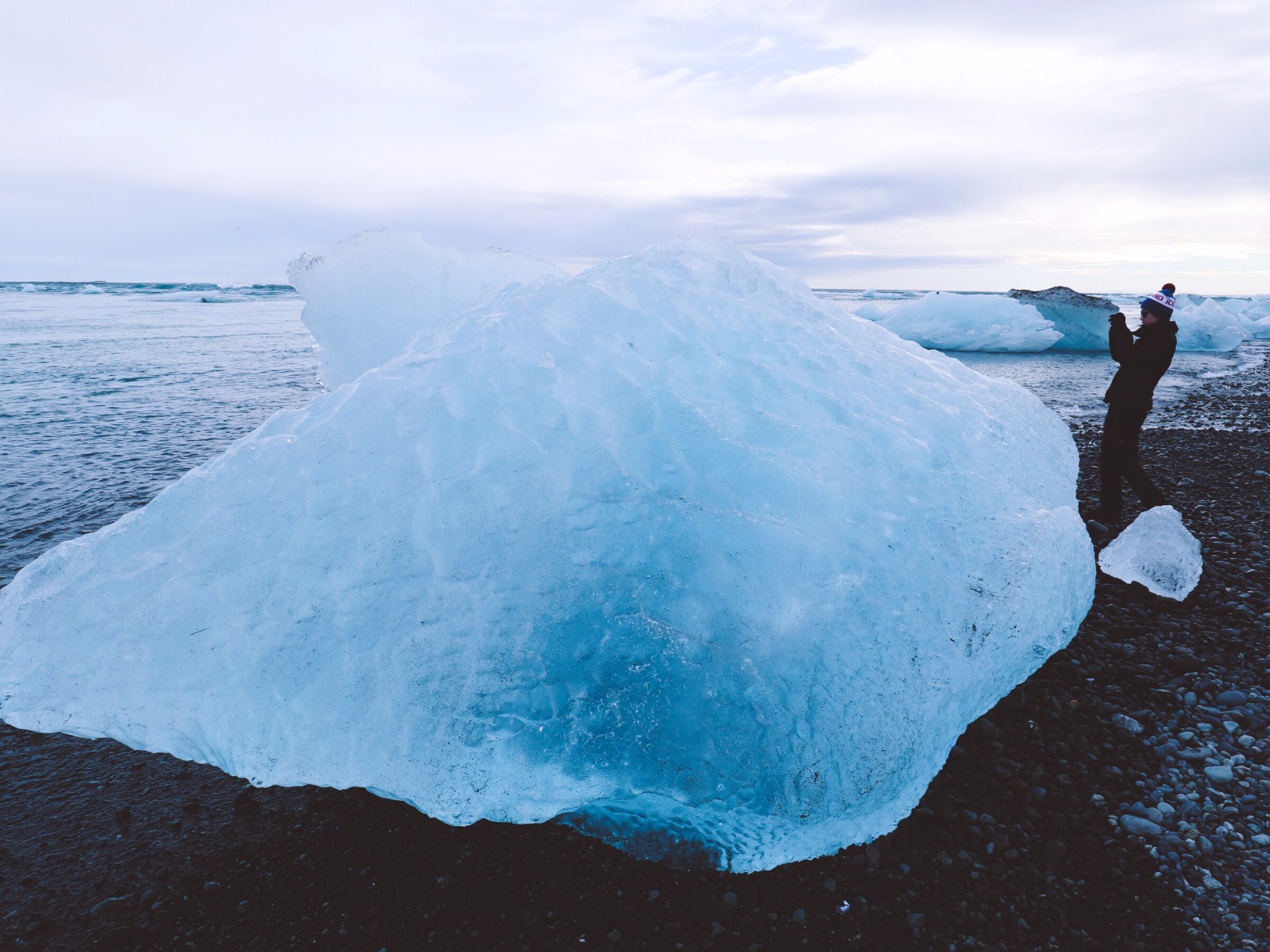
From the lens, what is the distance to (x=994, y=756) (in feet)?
10.7

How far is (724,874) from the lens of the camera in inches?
107

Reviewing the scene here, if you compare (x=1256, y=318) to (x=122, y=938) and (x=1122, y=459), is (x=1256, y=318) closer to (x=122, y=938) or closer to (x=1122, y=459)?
(x=1122, y=459)

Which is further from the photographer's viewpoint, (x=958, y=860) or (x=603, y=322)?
(x=603, y=322)

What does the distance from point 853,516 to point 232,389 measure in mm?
13929

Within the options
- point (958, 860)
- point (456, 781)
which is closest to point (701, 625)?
point (456, 781)

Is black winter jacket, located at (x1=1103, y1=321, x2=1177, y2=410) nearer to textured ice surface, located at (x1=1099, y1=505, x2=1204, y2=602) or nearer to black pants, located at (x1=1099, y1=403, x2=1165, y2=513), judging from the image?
black pants, located at (x1=1099, y1=403, x2=1165, y2=513)

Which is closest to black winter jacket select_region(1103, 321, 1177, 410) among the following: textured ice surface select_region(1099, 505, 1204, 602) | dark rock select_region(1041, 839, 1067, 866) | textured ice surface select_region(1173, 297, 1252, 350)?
textured ice surface select_region(1099, 505, 1204, 602)

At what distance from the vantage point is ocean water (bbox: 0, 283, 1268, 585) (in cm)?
709

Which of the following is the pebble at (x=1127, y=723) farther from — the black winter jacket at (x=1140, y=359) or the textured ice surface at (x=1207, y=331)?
the textured ice surface at (x=1207, y=331)

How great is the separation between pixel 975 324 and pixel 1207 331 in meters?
9.40

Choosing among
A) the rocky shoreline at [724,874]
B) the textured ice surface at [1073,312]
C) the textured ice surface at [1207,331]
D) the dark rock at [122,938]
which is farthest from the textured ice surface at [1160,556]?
the textured ice surface at [1207,331]

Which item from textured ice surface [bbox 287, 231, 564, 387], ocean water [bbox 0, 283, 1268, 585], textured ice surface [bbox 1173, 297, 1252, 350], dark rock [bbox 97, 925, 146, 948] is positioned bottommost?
textured ice surface [bbox 1173, 297, 1252, 350]

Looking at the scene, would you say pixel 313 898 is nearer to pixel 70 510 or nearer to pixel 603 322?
pixel 603 322

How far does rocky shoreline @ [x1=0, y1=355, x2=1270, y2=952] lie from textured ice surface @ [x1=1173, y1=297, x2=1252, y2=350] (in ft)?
90.7
